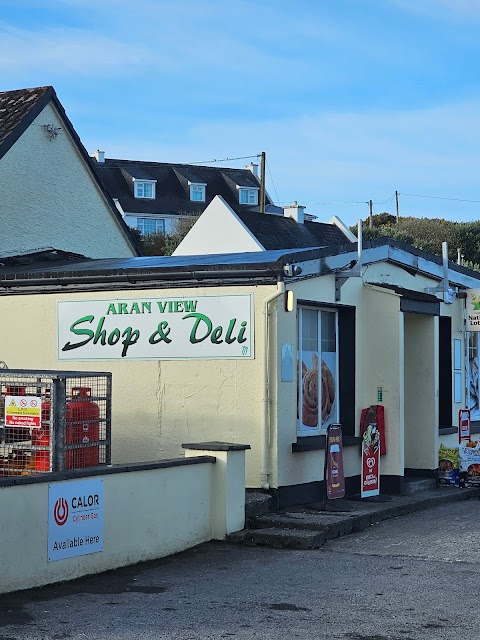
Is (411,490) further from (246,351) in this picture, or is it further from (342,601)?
(342,601)

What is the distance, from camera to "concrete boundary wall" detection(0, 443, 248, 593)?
935 cm

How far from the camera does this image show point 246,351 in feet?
43.5

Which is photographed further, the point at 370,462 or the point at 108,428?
the point at 370,462

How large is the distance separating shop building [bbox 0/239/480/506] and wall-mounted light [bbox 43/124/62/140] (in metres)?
4.87

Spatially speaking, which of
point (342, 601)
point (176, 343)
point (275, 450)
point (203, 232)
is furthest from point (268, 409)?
point (203, 232)

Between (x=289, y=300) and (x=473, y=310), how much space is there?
6.63m

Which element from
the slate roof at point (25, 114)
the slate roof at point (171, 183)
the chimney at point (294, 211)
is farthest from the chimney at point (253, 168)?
the slate roof at point (25, 114)

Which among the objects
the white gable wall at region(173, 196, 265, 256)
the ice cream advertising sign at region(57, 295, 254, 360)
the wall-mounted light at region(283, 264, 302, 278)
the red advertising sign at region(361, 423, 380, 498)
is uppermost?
the white gable wall at region(173, 196, 265, 256)

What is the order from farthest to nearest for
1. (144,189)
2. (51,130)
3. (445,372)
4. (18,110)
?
(144,189)
(51,130)
(18,110)
(445,372)

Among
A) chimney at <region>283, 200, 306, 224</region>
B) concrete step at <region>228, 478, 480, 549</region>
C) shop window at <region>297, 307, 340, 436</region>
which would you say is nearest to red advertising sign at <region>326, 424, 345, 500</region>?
concrete step at <region>228, 478, 480, 549</region>

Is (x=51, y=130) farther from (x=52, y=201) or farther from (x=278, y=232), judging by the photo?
(x=278, y=232)

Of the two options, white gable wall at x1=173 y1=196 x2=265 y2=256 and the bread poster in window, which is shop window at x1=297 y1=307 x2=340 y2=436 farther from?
white gable wall at x1=173 y1=196 x2=265 y2=256

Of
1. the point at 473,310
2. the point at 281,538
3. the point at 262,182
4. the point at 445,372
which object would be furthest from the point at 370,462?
the point at 262,182

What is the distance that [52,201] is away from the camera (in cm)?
2031
